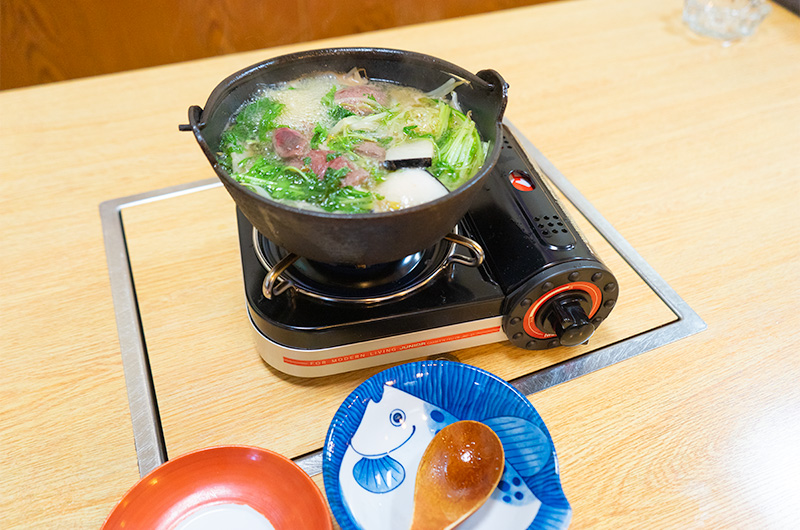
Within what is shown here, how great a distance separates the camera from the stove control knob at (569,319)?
37.9 inches

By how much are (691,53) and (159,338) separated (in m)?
1.87

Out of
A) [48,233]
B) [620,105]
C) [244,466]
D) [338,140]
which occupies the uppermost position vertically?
[338,140]

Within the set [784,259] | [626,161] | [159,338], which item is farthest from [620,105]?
[159,338]

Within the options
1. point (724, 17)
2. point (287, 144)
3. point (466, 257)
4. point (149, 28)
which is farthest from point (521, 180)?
point (149, 28)

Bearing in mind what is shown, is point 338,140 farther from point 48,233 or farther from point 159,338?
point 48,233

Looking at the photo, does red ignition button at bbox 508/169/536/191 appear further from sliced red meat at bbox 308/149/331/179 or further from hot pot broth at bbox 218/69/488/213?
sliced red meat at bbox 308/149/331/179

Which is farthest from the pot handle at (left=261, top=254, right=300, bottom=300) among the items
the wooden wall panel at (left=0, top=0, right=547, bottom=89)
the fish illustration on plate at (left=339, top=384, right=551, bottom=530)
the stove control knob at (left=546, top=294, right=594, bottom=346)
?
the wooden wall panel at (left=0, top=0, right=547, bottom=89)

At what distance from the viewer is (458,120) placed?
3.40 feet

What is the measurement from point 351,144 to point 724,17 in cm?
171

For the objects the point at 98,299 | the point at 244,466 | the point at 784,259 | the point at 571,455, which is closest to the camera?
the point at 244,466

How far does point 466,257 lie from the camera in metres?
0.98

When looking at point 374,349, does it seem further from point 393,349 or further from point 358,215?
point 358,215

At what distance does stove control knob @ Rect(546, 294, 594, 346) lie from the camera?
96 centimetres

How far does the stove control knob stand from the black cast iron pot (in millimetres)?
265
